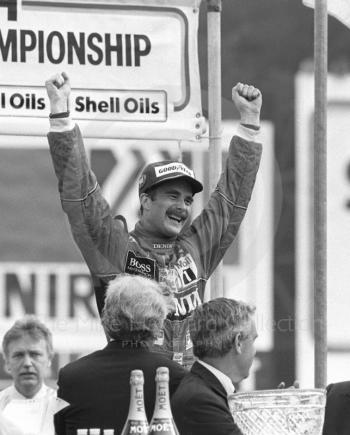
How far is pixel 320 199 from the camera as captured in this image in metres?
3.72

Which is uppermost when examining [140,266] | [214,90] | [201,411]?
[214,90]

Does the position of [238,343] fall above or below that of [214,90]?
below

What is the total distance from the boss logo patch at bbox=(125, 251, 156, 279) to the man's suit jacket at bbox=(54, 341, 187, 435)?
65 centimetres

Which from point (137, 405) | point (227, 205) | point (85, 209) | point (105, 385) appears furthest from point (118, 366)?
point (227, 205)

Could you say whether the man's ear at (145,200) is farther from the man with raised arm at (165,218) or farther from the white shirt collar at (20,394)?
the white shirt collar at (20,394)

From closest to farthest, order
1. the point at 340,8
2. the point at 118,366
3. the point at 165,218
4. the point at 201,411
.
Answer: the point at 201,411 < the point at 118,366 < the point at 165,218 < the point at 340,8

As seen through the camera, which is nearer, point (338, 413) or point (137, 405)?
point (137, 405)

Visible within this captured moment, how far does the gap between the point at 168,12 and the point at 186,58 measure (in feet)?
0.54

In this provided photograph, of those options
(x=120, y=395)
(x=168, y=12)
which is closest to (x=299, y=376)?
(x=168, y=12)

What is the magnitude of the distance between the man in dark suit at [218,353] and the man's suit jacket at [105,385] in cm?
8

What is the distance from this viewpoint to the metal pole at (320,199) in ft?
11.9

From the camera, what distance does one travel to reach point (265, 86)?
181 inches

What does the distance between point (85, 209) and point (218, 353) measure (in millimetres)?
788

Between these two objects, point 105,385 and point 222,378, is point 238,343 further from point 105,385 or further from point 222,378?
point 105,385
